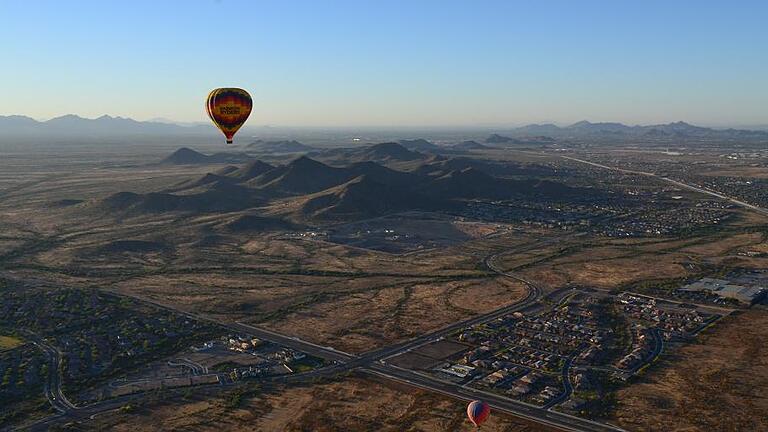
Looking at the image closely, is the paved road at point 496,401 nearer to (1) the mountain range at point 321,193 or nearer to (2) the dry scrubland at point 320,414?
(2) the dry scrubland at point 320,414

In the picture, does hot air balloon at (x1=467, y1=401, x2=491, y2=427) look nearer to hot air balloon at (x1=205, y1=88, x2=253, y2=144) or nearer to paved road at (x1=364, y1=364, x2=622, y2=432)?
paved road at (x1=364, y1=364, x2=622, y2=432)

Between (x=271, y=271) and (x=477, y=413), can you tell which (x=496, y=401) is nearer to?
(x=477, y=413)

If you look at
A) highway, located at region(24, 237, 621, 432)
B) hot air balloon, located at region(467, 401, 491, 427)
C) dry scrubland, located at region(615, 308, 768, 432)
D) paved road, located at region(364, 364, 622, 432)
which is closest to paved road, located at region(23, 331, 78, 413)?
highway, located at region(24, 237, 621, 432)

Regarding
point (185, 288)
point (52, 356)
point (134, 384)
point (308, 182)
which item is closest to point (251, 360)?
point (134, 384)

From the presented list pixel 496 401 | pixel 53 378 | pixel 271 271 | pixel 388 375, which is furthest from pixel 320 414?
pixel 271 271

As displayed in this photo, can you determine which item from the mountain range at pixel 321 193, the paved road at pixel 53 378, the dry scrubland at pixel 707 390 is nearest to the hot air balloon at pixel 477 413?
the dry scrubland at pixel 707 390
